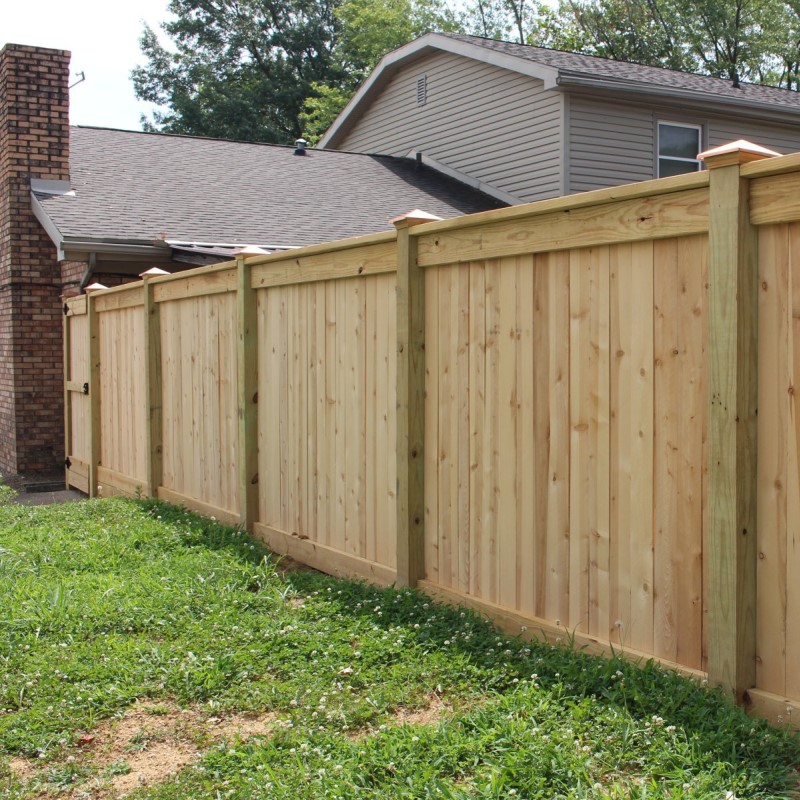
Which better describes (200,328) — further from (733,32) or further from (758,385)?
(733,32)

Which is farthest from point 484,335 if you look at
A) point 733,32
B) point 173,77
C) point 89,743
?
point 173,77

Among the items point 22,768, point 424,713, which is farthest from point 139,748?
point 424,713

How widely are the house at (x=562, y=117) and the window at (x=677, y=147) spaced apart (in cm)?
2

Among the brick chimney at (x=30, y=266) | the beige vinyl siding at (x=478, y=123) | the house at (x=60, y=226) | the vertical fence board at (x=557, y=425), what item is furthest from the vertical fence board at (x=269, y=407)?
the beige vinyl siding at (x=478, y=123)

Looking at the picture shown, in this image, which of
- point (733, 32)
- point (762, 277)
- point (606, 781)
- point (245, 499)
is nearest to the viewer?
point (606, 781)

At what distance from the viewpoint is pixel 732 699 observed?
3.32m

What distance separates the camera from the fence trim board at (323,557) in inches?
211

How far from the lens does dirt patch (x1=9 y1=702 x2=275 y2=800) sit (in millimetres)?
3336

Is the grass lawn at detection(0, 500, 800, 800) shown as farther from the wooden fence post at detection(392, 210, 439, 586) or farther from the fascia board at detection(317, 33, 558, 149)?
the fascia board at detection(317, 33, 558, 149)

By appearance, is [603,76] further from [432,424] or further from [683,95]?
[432,424]

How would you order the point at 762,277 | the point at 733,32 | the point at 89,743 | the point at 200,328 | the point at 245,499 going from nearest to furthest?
the point at 762,277, the point at 89,743, the point at 245,499, the point at 200,328, the point at 733,32

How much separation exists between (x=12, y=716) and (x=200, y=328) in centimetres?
409

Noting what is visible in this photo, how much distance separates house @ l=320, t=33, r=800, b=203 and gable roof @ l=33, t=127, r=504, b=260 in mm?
673

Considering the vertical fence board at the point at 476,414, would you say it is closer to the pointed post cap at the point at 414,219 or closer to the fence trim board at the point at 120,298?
the pointed post cap at the point at 414,219
